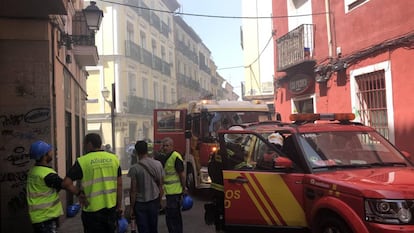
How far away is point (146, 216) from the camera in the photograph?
6.04 m

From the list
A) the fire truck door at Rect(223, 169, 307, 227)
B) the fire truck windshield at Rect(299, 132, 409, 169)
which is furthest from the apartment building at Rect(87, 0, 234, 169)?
the fire truck windshield at Rect(299, 132, 409, 169)

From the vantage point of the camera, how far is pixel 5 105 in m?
7.92

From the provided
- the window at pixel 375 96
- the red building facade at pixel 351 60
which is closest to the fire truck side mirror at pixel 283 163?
the red building facade at pixel 351 60

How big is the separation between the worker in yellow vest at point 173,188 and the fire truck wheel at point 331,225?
2288mm

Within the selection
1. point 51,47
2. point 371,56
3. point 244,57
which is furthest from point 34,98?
point 244,57

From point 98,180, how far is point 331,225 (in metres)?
2.55

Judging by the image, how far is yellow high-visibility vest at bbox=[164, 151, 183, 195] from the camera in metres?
6.79

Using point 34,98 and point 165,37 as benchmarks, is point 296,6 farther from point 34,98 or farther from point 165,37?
point 165,37

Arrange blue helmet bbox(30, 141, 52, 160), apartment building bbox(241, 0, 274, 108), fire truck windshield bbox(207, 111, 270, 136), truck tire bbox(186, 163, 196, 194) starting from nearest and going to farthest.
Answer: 1. blue helmet bbox(30, 141, 52, 160)
2. fire truck windshield bbox(207, 111, 270, 136)
3. truck tire bbox(186, 163, 196, 194)
4. apartment building bbox(241, 0, 274, 108)

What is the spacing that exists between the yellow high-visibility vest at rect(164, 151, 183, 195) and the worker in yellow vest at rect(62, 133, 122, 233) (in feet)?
5.59

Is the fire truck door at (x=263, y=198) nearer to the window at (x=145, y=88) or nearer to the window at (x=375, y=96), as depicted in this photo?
the window at (x=375, y=96)

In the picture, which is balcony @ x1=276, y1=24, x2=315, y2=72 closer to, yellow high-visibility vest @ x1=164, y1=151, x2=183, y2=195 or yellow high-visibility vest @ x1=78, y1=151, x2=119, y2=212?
yellow high-visibility vest @ x1=164, y1=151, x2=183, y2=195

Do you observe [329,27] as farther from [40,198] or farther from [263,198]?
[40,198]

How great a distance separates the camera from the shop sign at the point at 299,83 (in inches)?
575
